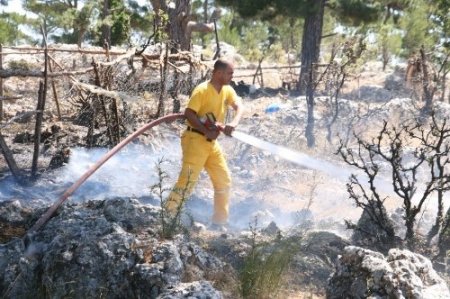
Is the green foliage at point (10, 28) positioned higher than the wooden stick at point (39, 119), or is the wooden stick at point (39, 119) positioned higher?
the green foliage at point (10, 28)

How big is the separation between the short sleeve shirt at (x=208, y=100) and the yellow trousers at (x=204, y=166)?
0.22 m

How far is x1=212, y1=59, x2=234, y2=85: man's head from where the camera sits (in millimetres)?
4246

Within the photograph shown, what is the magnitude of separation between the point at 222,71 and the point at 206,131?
1.69 ft

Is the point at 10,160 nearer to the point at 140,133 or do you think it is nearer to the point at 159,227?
the point at 140,133

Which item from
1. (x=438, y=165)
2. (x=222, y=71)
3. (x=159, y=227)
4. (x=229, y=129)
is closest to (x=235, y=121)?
(x=229, y=129)

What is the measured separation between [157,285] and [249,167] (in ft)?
16.1

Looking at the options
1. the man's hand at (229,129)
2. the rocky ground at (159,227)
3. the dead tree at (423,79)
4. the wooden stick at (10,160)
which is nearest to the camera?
the rocky ground at (159,227)

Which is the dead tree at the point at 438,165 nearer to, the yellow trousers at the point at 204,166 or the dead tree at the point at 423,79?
the yellow trousers at the point at 204,166

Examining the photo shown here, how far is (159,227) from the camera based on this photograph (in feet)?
11.0

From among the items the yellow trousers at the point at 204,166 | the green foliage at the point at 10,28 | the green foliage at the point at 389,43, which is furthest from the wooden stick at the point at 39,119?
the green foliage at the point at 389,43

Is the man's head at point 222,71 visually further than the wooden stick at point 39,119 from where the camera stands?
No

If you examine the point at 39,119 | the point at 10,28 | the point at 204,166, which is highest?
the point at 10,28

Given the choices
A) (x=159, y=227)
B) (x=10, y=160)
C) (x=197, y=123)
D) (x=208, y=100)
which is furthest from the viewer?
(x=10, y=160)

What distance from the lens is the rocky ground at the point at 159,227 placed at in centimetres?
264
